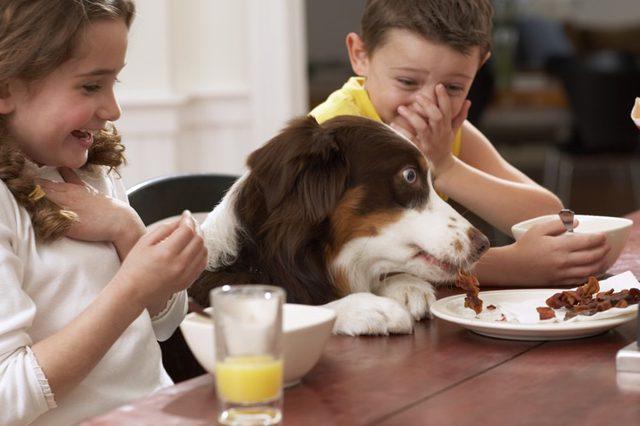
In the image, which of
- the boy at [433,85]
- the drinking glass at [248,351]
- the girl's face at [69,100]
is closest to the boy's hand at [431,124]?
the boy at [433,85]

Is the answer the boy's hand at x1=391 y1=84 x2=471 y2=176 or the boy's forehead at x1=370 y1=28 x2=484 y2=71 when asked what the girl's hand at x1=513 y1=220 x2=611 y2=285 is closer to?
the boy's hand at x1=391 y1=84 x2=471 y2=176

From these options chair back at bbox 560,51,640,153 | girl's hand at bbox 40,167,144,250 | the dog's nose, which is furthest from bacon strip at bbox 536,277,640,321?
chair back at bbox 560,51,640,153

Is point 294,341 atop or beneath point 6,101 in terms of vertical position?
beneath

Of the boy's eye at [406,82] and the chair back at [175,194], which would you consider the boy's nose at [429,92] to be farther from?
the chair back at [175,194]

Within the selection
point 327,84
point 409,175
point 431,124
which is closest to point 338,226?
point 409,175

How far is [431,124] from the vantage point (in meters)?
2.18

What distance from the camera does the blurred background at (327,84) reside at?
4.62 metres

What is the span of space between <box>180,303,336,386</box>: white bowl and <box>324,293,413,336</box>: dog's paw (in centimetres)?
22

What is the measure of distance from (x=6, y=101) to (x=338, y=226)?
53cm

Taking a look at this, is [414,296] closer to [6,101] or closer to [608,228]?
[608,228]

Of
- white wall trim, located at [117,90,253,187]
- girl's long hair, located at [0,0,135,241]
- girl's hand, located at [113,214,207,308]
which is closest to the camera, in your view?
girl's hand, located at [113,214,207,308]

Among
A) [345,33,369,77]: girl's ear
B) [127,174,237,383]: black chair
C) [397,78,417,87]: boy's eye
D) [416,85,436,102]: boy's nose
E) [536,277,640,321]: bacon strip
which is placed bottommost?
[127,174,237,383]: black chair

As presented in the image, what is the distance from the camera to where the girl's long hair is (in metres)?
1.54

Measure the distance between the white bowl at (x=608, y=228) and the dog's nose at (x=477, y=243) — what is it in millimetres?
258
